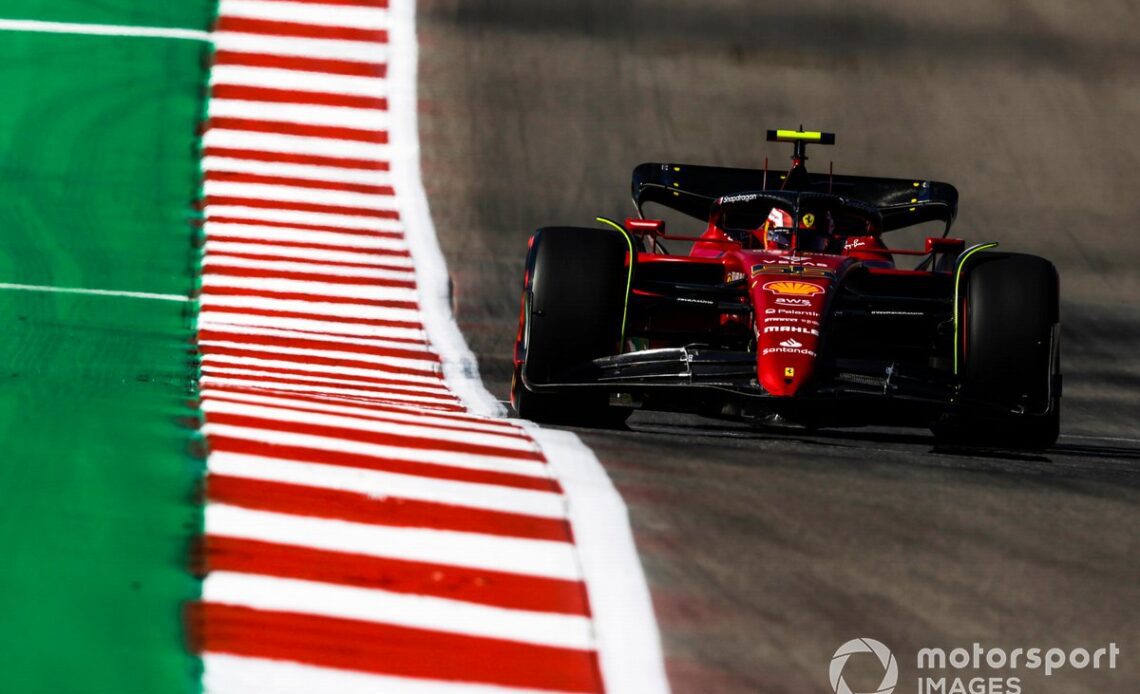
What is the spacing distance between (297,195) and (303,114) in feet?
5.02

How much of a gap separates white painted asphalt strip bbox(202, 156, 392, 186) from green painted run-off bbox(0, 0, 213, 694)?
0.74ft

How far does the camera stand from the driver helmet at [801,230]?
7645 millimetres

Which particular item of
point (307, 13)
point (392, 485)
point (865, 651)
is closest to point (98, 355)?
point (392, 485)

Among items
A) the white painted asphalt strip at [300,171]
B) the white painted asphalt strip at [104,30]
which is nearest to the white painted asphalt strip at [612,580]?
the white painted asphalt strip at [300,171]

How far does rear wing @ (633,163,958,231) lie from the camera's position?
8.62m

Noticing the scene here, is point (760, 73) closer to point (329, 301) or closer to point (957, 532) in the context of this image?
point (329, 301)

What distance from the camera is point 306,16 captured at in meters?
15.0

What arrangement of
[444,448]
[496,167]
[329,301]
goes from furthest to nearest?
[496,167]
[329,301]
[444,448]

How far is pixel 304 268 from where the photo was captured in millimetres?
10781

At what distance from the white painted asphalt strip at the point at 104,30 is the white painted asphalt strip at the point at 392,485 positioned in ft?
32.7

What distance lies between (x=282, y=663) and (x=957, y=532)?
1.97m

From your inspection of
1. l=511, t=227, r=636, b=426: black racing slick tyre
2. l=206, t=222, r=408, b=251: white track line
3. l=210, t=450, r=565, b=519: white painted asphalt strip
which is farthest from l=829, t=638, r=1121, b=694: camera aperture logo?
l=206, t=222, r=408, b=251: white track line

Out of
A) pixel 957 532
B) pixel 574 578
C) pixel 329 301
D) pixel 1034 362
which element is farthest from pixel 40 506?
pixel 329 301

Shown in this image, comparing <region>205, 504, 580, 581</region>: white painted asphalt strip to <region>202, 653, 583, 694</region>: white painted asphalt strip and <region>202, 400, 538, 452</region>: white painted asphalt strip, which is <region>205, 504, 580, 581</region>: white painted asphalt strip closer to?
<region>202, 653, 583, 694</region>: white painted asphalt strip
